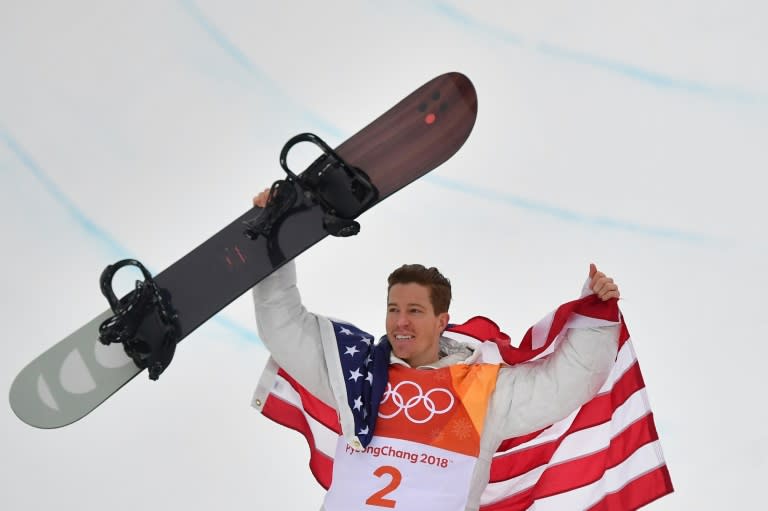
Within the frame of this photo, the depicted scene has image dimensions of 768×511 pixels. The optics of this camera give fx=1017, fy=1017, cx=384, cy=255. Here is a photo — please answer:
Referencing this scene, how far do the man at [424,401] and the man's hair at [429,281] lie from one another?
0.57 ft

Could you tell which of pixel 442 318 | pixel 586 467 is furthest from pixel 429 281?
pixel 586 467

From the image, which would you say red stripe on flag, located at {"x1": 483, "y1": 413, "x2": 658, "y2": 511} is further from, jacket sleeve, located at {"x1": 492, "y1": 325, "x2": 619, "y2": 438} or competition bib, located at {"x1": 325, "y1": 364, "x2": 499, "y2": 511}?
competition bib, located at {"x1": 325, "y1": 364, "x2": 499, "y2": 511}

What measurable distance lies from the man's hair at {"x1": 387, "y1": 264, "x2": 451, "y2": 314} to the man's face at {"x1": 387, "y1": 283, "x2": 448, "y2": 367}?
12mm

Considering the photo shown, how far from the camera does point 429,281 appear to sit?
8.28 ft

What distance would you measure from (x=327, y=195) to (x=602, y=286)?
67cm

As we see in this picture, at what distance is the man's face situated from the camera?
8.05ft

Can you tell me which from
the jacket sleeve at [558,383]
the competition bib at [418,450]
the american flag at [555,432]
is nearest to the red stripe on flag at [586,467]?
the american flag at [555,432]

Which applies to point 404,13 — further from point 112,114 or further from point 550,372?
point 550,372

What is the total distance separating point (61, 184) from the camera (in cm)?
418

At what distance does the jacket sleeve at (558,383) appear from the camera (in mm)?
2318

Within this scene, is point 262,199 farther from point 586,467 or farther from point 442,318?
point 586,467

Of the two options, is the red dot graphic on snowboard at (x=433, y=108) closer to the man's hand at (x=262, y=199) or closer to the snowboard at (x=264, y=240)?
the snowboard at (x=264, y=240)

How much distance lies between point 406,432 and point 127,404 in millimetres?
1768

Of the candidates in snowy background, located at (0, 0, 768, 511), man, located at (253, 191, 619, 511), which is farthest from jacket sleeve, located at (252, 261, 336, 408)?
snowy background, located at (0, 0, 768, 511)
